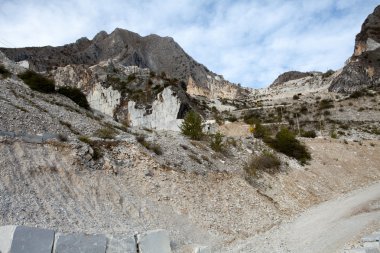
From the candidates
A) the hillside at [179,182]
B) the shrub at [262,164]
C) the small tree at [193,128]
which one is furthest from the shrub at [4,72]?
the shrub at [262,164]

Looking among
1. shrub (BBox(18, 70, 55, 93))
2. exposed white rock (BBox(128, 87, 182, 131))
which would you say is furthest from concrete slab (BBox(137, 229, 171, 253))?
exposed white rock (BBox(128, 87, 182, 131))

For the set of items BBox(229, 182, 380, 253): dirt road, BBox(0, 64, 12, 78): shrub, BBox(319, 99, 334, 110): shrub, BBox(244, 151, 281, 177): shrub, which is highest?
BBox(0, 64, 12, 78): shrub

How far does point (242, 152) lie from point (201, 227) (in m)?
11.4

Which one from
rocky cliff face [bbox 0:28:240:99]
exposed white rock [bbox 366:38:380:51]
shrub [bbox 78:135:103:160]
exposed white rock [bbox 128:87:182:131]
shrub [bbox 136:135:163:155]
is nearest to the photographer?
shrub [bbox 78:135:103:160]

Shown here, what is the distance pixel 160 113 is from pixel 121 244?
4497 centimetres

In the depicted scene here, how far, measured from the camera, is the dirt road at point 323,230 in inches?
528

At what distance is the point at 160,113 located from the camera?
182 ft

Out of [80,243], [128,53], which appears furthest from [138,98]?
[128,53]

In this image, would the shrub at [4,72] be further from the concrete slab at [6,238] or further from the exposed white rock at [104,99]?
the concrete slab at [6,238]

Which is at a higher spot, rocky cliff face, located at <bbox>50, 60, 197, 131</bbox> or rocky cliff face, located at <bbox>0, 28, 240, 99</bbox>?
rocky cliff face, located at <bbox>0, 28, 240, 99</bbox>

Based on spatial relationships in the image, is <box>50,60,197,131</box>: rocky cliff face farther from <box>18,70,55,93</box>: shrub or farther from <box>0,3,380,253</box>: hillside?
<box>18,70,55,93</box>: shrub

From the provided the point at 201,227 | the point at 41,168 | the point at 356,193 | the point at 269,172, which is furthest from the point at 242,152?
the point at 41,168

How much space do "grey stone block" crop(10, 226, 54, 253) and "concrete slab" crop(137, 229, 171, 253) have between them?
2524 millimetres

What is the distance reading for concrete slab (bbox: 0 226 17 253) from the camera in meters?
8.98
